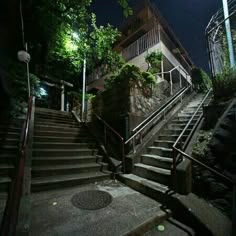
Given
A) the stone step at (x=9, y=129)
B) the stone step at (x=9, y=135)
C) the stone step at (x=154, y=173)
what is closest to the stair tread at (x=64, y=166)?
the stone step at (x=154, y=173)

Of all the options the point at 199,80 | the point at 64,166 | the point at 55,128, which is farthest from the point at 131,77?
the point at 199,80

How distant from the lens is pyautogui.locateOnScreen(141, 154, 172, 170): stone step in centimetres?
437

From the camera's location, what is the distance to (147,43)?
471 inches

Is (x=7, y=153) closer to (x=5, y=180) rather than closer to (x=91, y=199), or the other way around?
(x=5, y=180)

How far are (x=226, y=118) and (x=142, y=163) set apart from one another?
8.49 feet

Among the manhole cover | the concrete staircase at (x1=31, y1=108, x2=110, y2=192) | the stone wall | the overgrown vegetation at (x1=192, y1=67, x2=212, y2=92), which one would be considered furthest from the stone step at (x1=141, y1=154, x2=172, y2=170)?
the overgrown vegetation at (x1=192, y1=67, x2=212, y2=92)

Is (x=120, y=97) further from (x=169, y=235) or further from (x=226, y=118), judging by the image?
(x=169, y=235)

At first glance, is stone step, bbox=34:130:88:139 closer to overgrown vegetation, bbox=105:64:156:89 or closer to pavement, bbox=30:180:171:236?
overgrown vegetation, bbox=105:64:156:89

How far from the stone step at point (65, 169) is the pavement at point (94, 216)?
63 cm

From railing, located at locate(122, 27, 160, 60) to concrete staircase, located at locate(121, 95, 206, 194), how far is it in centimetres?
752

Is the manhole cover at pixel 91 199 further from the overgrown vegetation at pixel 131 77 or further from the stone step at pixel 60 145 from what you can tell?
the overgrown vegetation at pixel 131 77

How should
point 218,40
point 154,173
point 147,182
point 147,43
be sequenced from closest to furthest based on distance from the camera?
point 147,182
point 154,173
point 218,40
point 147,43

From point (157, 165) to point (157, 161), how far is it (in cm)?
11

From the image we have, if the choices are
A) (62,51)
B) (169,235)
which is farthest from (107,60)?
(169,235)
